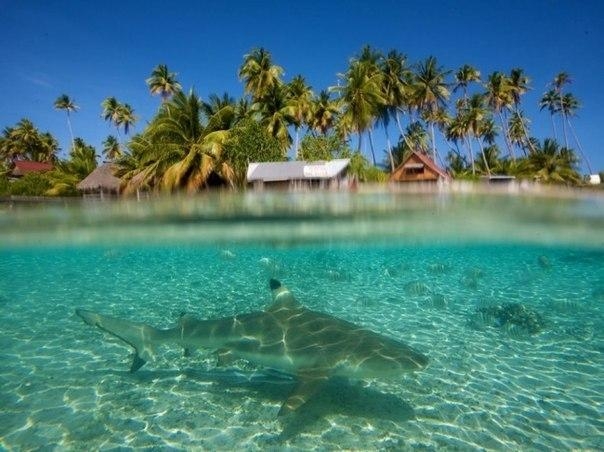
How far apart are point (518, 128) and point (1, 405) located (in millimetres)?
85430

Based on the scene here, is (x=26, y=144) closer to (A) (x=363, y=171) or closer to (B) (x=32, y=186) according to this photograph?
(B) (x=32, y=186)

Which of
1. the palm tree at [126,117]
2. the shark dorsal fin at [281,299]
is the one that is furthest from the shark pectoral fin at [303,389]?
the palm tree at [126,117]

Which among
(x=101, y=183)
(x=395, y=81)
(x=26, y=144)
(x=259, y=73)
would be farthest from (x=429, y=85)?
(x=26, y=144)

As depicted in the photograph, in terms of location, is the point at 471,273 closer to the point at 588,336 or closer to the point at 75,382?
the point at 588,336

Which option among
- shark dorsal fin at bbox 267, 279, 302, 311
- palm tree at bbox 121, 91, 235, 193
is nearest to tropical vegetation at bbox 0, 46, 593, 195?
palm tree at bbox 121, 91, 235, 193

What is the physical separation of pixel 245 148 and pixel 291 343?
32835 millimetres

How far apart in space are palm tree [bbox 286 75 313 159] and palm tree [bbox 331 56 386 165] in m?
4.32

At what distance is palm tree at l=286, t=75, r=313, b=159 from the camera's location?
50.6 metres

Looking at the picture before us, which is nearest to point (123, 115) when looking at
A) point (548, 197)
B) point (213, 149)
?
point (213, 149)

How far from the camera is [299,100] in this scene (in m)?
51.4

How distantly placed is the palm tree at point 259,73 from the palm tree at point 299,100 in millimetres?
2052

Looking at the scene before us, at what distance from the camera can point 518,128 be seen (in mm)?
75812

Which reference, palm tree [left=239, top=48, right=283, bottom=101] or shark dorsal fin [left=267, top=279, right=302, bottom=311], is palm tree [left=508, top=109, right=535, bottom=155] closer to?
palm tree [left=239, top=48, right=283, bottom=101]

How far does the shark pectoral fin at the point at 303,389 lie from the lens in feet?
14.3
